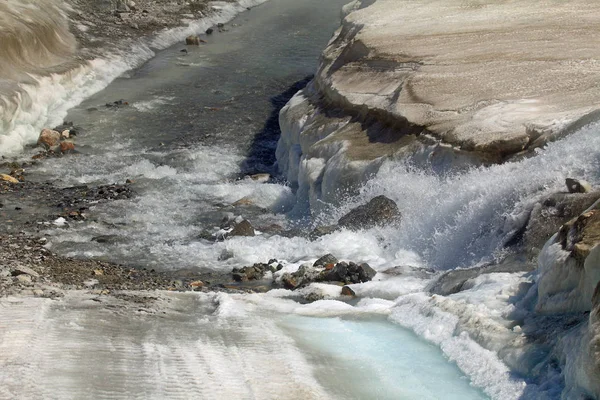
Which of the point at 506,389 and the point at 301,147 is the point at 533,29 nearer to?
the point at 301,147

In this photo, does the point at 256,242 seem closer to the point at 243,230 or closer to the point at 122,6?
the point at 243,230

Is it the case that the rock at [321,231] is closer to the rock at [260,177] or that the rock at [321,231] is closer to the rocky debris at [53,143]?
the rock at [260,177]

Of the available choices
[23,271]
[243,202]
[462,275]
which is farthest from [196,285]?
[243,202]

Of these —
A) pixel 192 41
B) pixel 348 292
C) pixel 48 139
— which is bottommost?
pixel 192 41

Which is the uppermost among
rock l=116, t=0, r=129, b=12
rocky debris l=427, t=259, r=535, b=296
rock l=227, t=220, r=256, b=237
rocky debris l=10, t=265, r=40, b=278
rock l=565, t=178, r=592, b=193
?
rock l=565, t=178, r=592, b=193

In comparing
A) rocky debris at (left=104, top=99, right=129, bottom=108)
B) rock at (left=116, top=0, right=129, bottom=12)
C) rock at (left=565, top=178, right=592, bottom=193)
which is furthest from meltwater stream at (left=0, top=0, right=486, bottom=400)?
rock at (left=116, top=0, right=129, bottom=12)

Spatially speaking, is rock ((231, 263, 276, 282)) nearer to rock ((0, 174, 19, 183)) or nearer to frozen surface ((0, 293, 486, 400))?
frozen surface ((0, 293, 486, 400))
